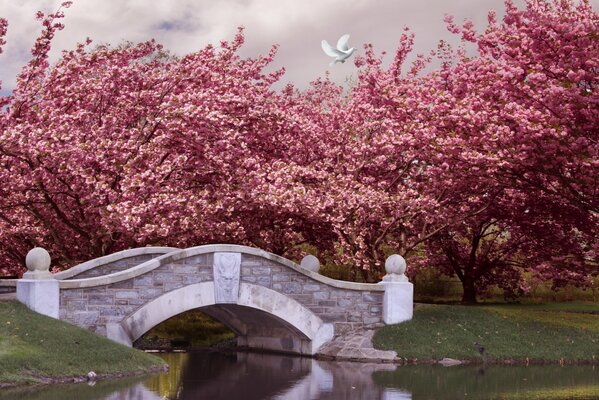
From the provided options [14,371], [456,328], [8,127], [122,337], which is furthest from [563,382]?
[8,127]

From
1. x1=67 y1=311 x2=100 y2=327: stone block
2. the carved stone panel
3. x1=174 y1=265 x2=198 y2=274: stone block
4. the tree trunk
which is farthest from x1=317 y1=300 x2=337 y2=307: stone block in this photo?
the tree trunk

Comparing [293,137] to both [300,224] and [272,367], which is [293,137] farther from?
[272,367]

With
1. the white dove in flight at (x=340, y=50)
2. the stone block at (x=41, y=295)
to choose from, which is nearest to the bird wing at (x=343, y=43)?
the white dove in flight at (x=340, y=50)

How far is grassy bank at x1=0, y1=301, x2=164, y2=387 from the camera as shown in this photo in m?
16.8

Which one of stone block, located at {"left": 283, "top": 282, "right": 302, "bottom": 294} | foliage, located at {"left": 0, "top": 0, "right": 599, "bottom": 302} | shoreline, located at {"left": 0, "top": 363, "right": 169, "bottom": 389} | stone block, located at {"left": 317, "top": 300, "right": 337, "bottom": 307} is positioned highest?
foliage, located at {"left": 0, "top": 0, "right": 599, "bottom": 302}

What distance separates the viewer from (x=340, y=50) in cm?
2680

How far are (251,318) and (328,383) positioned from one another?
7.48 metres

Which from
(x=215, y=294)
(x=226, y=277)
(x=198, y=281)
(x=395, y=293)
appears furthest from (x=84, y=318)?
(x=395, y=293)

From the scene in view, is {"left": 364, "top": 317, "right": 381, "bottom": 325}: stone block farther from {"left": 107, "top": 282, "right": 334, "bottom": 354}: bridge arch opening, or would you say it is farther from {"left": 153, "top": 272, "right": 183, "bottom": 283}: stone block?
{"left": 153, "top": 272, "right": 183, "bottom": 283}: stone block

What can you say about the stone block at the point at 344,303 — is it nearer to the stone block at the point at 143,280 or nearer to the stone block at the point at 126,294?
the stone block at the point at 143,280

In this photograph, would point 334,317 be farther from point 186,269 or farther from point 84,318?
point 84,318

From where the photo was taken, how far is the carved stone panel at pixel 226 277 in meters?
21.6

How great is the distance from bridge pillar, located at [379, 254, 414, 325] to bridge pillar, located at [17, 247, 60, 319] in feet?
28.1

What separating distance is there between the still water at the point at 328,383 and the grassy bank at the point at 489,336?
40.0 inches
